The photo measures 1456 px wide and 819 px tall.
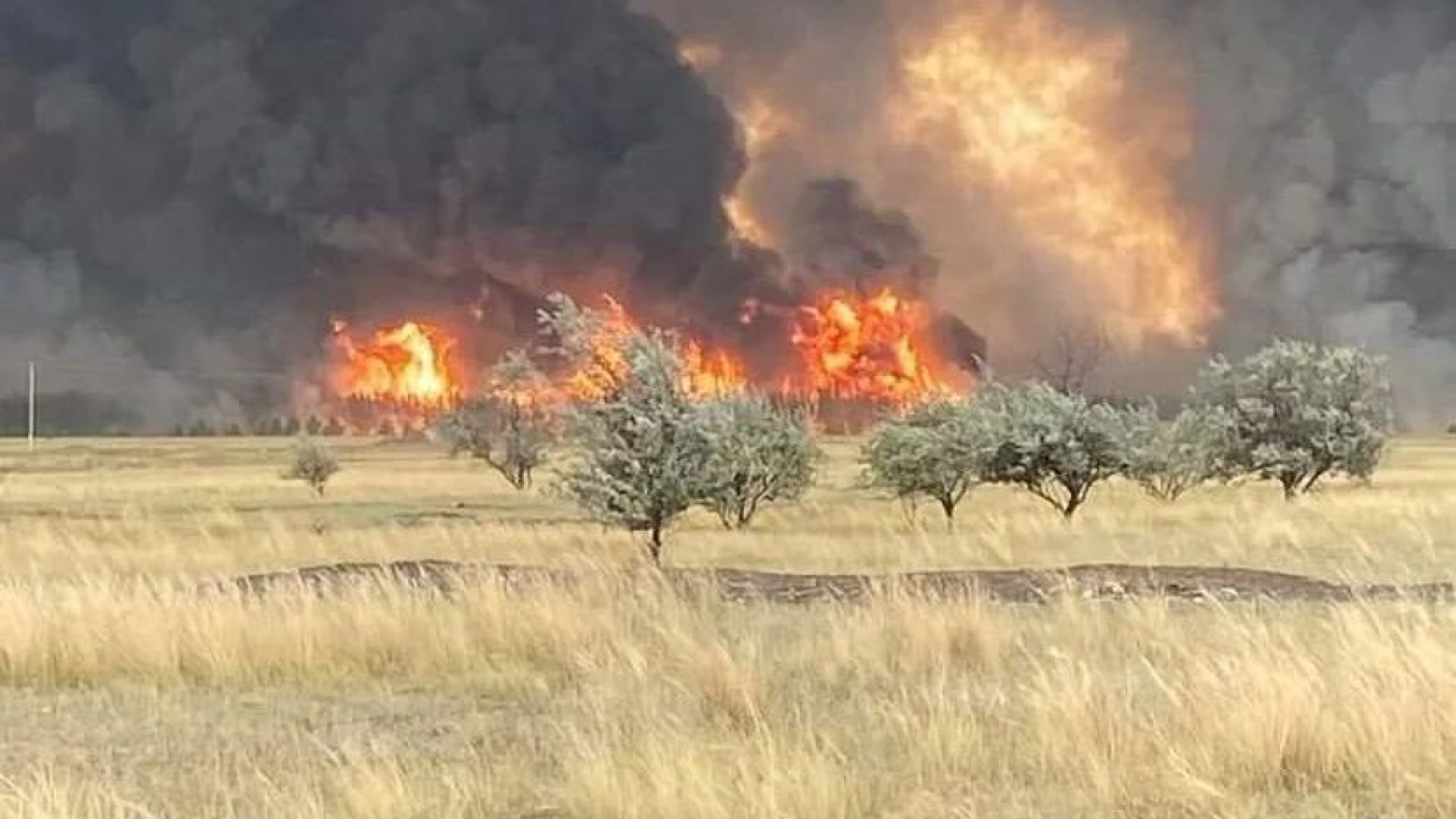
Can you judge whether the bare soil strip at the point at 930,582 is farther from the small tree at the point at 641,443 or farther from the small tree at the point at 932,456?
the small tree at the point at 932,456

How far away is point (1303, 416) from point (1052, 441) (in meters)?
12.4

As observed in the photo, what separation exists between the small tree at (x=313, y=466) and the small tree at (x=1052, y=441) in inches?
→ 1275

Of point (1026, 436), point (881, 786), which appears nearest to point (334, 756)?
point (881, 786)

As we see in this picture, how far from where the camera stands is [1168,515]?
125 ft

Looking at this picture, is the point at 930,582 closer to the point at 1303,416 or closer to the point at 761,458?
the point at 761,458

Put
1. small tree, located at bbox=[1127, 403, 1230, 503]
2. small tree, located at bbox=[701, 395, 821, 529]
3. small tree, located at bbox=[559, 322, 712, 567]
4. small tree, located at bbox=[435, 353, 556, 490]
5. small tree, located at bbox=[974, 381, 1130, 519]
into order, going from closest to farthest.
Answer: small tree, located at bbox=[559, 322, 712, 567]
small tree, located at bbox=[701, 395, 821, 529]
small tree, located at bbox=[974, 381, 1130, 519]
small tree, located at bbox=[1127, 403, 1230, 503]
small tree, located at bbox=[435, 353, 556, 490]

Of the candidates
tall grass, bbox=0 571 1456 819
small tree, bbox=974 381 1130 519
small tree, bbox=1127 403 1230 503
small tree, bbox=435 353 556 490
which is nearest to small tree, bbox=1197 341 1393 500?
small tree, bbox=1127 403 1230 503

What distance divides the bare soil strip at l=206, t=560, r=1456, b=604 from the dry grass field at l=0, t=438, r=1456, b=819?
0.85m

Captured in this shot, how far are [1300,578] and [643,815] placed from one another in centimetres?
1449

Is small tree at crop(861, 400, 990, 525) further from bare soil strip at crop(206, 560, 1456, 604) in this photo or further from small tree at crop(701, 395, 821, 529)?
bare soil strip at crop(206, 560, 1456, 604)

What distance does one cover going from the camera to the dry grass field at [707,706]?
7188 millimetres

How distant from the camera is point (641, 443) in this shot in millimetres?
23578

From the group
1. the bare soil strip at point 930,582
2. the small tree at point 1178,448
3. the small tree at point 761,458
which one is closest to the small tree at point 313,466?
the small tree at point 761,458

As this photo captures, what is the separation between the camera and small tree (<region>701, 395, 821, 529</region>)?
30.9 metres
